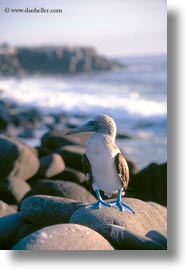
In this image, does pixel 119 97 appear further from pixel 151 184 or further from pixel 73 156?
pixel 73 156

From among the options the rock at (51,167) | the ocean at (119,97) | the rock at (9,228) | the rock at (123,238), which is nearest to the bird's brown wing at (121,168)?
the rock at (123,238)

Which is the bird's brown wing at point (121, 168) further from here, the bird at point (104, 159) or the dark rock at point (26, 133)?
the dark rock at point (26, 133)

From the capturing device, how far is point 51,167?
459 cm

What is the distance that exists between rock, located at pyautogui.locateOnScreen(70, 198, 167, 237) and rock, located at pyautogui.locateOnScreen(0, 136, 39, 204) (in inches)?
37.5

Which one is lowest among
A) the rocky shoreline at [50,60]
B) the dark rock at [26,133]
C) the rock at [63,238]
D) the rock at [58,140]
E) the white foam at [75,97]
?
the rock at [63,238]

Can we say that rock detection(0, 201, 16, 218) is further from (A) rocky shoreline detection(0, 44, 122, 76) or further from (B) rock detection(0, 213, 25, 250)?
(A) rocky shoreline detection(0, 44, 122, 76)

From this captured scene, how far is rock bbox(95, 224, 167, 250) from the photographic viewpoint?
11.0 ft

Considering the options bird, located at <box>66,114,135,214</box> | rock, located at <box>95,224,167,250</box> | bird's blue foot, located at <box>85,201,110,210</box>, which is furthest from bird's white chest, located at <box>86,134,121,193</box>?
rock, located at <box>95,224,167,250</box>

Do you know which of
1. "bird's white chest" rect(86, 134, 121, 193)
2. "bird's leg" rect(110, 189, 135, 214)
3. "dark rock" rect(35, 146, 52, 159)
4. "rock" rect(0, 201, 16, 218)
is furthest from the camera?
"dark rock" rect(35, 146, 52, 159)

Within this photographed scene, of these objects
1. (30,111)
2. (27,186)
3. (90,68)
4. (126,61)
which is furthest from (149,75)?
(27,186)

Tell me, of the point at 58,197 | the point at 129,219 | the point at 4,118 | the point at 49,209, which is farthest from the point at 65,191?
the point at 4,118

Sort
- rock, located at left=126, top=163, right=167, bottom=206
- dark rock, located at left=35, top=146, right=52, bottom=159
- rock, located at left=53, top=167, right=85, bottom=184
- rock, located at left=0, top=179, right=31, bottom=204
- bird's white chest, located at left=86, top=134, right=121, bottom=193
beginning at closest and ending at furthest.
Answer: bird's white chest, located at left=86, top=134, right=121, bottom=193
rock, located at left=126, top=163, right=167, bottom=206
rock, located at left=0, top=179, right=31, bottom=204
rock, located at left=53, top=167, right=85, bottom=184
dark rock, located at left=35, top=146, right=52, bottom=159

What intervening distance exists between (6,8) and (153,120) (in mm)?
1080

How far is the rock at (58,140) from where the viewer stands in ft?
15.2
